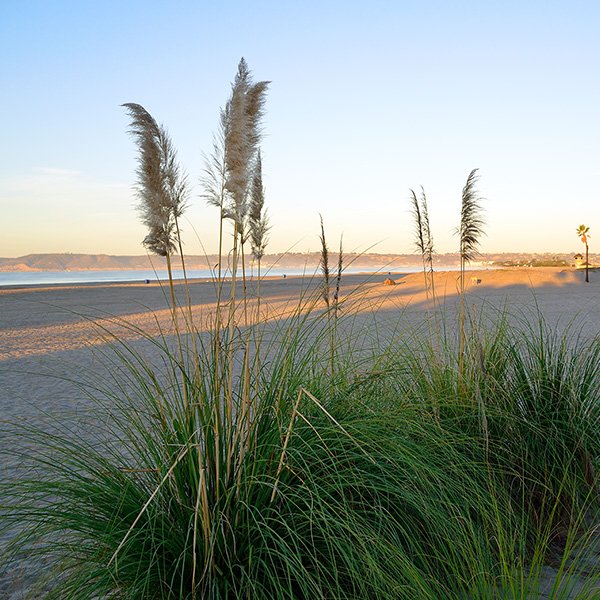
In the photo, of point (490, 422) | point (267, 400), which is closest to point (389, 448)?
point (267, 400)

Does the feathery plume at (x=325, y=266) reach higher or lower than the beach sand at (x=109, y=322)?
higher

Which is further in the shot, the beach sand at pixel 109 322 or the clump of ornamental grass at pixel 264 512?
the beach sand at pixel 109 322

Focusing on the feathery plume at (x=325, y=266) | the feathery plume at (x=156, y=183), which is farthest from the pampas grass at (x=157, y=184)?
the feathery plume at (x=325, y=266)

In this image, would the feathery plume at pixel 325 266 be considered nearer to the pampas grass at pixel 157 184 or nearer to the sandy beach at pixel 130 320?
the sandy beach at pixel 130 320

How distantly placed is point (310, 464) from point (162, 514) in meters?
0.64

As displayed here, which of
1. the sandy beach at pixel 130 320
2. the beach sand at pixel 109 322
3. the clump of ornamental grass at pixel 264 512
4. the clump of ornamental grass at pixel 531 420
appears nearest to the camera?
the clump of ornamental grass at pixel 264 512

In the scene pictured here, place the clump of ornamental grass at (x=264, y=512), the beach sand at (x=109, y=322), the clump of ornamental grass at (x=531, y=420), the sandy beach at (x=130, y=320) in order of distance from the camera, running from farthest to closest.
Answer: the sandy beach at (x=130, y=320) < the beach sand at (x=109, y=322) < the clump of ornamental grass at (x=531, y=420) < the clump of ornamental grass at (x=264, y=512)

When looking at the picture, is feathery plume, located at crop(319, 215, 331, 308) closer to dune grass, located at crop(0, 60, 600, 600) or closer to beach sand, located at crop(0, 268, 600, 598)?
beach sand, located at crop(0, 268, 600, 598)

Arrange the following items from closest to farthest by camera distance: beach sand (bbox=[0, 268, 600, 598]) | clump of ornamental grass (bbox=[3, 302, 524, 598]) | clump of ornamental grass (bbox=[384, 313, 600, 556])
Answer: clump of ornamental grass (bbox=[3, 302, 524, 598]), clump of ornamental grass (bbox=[384, 313, 600, 556]), beach sand (bbox=[0, 268, 600, 598])

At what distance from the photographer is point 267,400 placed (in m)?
2.82

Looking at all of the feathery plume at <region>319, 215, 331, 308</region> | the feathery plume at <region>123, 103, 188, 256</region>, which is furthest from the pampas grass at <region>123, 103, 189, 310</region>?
the feathery plume at <region>319, 215, 331, 308</region>

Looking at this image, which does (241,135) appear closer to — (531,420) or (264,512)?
(264,512)

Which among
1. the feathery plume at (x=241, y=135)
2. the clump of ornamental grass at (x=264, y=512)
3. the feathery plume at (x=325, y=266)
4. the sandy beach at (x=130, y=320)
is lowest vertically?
the sandy beach at (x=130, y=320)

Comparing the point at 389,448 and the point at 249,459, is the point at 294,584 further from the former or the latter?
the point at 389,448
